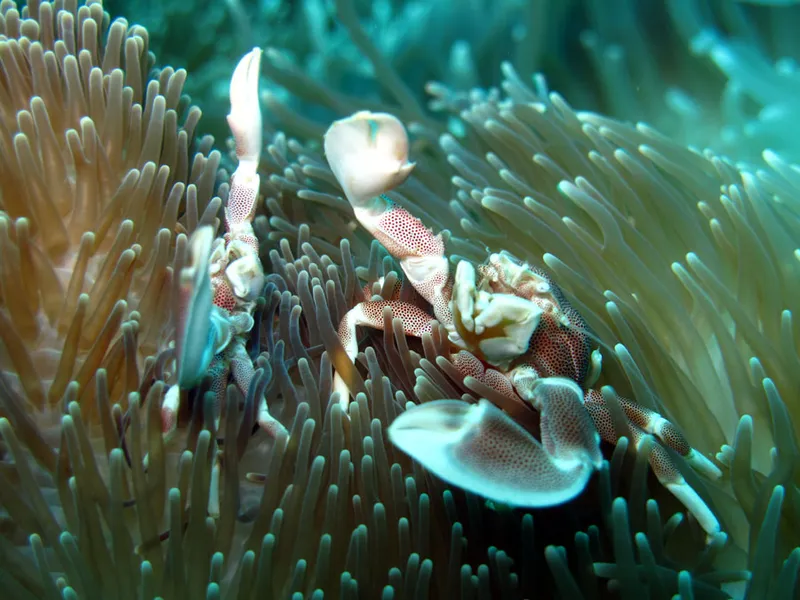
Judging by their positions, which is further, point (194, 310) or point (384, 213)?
point (384, 213)

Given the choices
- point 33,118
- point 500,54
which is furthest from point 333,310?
point 500,54

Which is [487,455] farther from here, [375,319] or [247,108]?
[247,108]

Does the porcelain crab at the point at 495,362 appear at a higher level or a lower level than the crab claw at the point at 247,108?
lower

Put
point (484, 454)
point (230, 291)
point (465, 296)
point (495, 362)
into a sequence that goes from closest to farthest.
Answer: point (484, 454) → point (465, 296) → point (495, 362) → point (230, 291)

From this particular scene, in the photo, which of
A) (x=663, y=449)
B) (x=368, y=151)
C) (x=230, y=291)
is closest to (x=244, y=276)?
(x=230, y=291)

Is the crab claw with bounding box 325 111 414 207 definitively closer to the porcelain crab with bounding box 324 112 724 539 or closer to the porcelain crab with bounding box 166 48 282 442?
the porcelain crab with bounding box 324 112 724 539

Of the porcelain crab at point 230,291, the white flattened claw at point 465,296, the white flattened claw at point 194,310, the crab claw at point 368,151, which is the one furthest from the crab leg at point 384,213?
the white flattened claw at point 194,310

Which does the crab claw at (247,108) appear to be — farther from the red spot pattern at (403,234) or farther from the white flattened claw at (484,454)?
the white flattened claw at (484,454)
